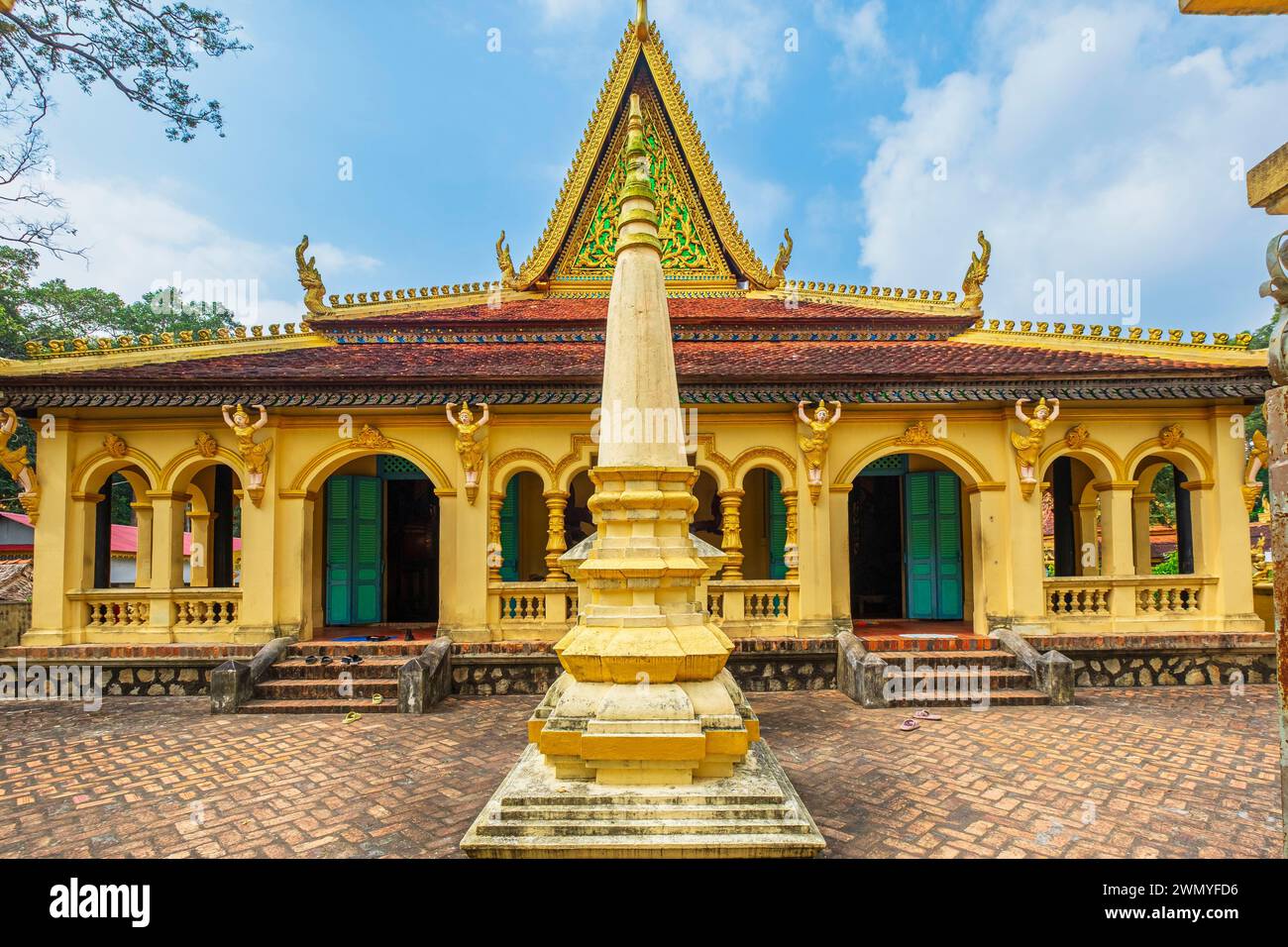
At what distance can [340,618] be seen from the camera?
10477 millimetres

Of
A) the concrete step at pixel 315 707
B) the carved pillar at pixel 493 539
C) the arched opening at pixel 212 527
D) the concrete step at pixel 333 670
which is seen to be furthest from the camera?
the arched opening at pixel 212 527

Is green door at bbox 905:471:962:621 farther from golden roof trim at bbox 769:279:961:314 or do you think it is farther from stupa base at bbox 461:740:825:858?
stupa base at bbox 461:740:825:858

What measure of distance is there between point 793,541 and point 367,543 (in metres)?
7.21

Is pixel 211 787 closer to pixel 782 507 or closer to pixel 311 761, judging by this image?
pixel 311 761

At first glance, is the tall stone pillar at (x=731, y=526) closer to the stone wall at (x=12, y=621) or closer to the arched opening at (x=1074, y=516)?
the arched opening at (x=1074, y=516)

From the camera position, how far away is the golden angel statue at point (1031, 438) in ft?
28.2

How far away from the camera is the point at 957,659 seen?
813 cm

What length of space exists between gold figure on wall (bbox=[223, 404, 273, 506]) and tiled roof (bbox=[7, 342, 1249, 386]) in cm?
45

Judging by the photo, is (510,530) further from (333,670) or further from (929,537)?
(929,537)

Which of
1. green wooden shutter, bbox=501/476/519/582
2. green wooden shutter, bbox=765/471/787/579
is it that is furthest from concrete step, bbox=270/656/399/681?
green wooden shutter, bbox=765/471/787/579

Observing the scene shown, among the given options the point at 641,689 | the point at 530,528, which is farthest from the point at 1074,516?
the point at 641,689

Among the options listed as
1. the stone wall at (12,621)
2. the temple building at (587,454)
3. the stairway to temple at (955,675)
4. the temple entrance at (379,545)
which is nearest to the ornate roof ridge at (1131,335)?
the temple building at (587,454)

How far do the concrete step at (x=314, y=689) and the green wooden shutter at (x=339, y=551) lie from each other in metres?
2.60
